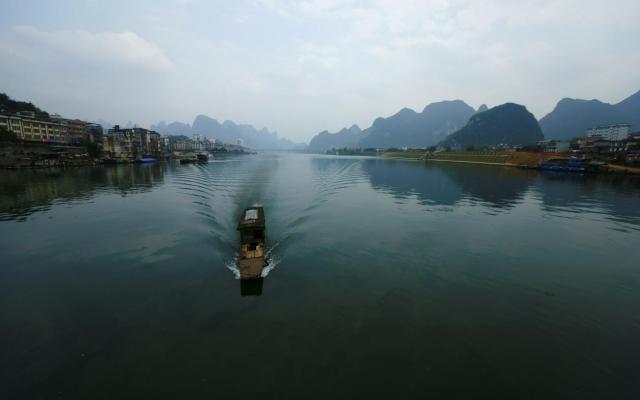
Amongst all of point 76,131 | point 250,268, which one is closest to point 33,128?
point 76,131

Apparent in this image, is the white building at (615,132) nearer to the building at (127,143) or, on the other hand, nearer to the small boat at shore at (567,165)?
the small boat at shore at (567,165)

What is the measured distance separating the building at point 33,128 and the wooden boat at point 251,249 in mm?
132484

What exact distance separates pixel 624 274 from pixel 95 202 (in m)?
60.6

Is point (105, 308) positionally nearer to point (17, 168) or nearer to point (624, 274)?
point (624, 274)

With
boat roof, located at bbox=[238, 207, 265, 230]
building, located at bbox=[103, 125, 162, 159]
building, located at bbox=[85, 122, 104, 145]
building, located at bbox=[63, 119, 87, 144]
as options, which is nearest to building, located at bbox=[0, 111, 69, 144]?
building, located at bbox=[63, 119, 87, 144]

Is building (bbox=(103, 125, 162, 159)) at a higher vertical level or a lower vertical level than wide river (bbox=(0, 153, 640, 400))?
higher

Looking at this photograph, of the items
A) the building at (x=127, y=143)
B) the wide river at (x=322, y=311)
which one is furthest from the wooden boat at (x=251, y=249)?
the building at (x=127, y=143)

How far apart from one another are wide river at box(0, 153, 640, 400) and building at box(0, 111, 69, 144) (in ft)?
366

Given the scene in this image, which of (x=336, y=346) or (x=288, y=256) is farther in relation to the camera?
(x=288, y=256)

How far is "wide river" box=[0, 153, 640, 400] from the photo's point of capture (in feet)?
32.1

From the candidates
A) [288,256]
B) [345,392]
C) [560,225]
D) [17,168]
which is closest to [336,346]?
[345,392]

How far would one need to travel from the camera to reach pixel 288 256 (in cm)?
2078

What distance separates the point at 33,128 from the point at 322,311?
15248 cm

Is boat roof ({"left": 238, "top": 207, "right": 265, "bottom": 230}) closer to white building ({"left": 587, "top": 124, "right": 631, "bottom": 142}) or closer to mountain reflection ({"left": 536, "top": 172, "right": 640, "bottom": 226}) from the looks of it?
mountain reflection ({"left": 536, "top": 172, "right": 640, "bottom": 226})
